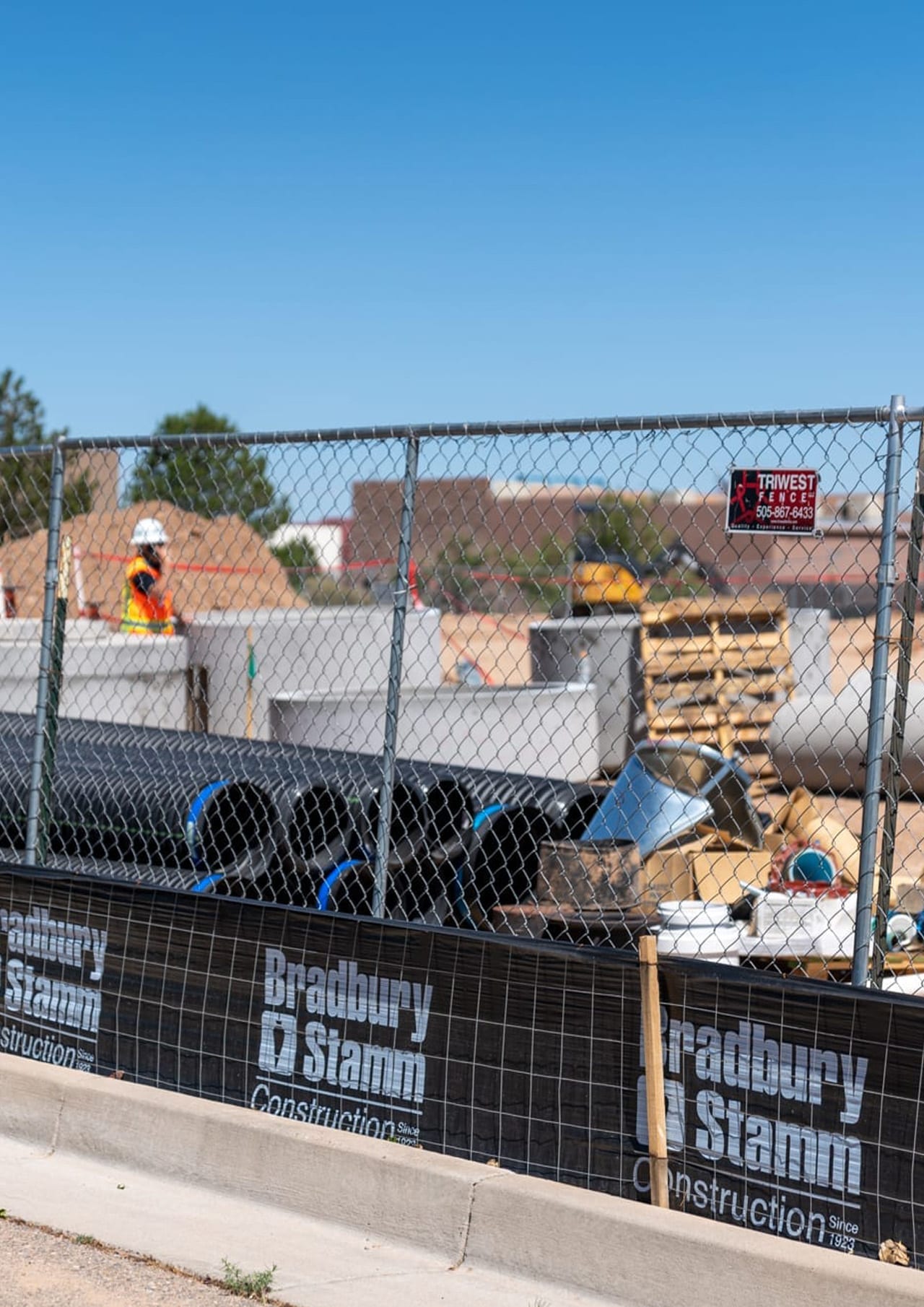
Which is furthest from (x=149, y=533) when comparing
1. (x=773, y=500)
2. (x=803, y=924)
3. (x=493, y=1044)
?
(x=773, y=500)

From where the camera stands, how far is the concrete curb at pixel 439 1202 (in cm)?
392

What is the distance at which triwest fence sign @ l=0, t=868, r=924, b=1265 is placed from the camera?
4.14m

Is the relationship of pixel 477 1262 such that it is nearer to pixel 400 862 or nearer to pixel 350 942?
pixel 350 942

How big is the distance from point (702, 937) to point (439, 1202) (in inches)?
81.5

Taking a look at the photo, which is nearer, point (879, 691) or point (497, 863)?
point (879, 691)

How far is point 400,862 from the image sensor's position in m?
7.18

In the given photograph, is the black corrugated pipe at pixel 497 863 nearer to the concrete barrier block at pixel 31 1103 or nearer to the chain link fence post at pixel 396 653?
the chain link fence post at pixel 396 653

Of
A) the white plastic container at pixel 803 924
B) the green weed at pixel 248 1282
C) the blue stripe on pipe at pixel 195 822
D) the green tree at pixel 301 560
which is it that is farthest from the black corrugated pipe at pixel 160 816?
the green weed at pixel 248 1282

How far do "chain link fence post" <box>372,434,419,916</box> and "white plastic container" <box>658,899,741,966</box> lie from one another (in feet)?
4.37

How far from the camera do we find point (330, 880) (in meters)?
7.00

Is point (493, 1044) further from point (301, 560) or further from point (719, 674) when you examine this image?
point (301, 560)

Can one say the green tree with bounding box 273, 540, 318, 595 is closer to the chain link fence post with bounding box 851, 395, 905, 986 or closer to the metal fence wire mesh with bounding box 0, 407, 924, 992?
the metal fence wire mesh with bounding box 0, 407, 924, 992

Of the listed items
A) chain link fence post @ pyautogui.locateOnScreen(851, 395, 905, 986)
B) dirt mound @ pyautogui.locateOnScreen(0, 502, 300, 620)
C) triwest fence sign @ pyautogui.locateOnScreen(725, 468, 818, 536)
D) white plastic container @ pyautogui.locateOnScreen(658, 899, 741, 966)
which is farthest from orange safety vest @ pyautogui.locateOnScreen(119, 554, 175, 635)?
dirt mound @ pyautogui.locateOnScreen(0, 502, 300, 620)

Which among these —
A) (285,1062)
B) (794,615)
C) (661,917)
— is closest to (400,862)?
(661,917)
